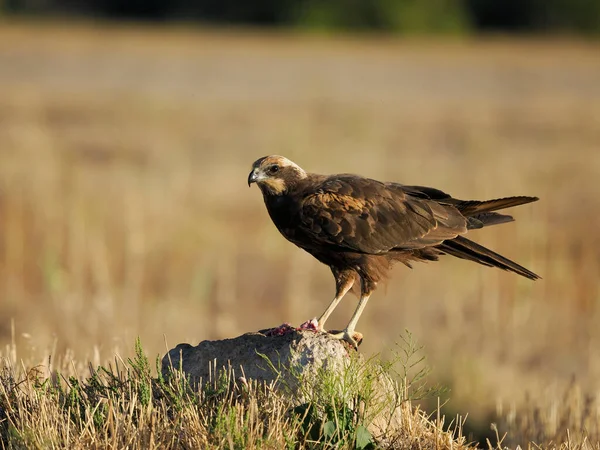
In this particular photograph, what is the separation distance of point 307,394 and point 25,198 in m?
9.92

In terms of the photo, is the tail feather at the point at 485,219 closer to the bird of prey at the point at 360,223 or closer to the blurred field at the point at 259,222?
the bird of prey at the point at 360,223

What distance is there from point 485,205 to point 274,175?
127cm

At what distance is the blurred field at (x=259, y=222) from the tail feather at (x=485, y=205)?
236 centimetres

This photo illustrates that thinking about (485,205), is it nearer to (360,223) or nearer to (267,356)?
(360,223)

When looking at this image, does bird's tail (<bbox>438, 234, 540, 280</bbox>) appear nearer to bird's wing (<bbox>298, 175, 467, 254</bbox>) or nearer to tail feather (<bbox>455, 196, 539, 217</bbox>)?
bird's wing (<bbox>298, 175, 467, 254</bbox>)

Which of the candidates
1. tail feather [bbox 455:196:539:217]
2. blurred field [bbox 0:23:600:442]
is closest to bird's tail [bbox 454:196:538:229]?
tail feather [bbox 455:196:539:217]

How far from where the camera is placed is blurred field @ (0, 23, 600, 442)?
1218cm

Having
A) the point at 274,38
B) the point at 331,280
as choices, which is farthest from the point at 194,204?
the point at 274,38

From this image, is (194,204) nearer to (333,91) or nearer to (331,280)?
(331,280)

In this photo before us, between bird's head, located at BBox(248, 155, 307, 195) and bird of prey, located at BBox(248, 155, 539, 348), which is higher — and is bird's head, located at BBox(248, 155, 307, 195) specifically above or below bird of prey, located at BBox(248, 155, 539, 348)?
above

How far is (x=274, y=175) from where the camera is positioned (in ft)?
19.9

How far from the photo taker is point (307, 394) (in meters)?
5.10

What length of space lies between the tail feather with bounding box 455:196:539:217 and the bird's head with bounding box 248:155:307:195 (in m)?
1.02

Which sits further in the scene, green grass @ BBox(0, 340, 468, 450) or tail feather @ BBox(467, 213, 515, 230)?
tail feather @ BBox(467, 213, 515, 230)
